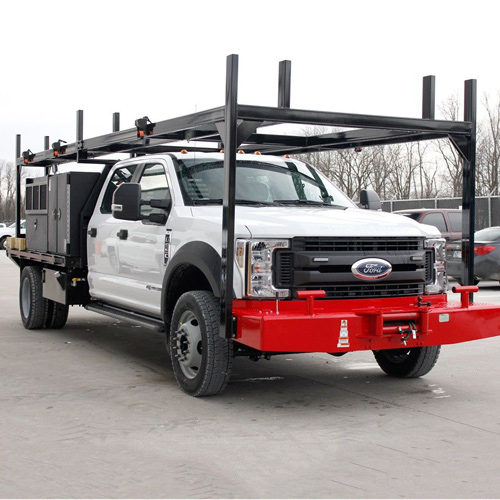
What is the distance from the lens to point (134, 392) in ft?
24.5

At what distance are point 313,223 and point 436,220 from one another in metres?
12.9

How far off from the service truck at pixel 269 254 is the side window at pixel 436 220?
10098mm

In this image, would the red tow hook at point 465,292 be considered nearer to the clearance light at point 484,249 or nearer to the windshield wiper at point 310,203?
the windshield wiper at point 310,203

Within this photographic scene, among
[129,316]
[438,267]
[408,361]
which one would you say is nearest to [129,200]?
[129,316]

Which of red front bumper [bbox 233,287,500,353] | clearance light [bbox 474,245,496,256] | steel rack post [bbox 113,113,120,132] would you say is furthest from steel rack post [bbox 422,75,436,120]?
clearance light [bbox 474,245,496,256]

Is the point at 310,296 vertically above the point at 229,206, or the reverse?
the point at 229,206

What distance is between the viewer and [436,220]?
762 inches

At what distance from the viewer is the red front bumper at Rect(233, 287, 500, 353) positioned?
641 cm

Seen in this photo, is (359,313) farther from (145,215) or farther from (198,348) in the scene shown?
(145,215)

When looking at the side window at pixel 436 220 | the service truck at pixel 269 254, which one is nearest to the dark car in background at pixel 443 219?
the side window at pixel 436 220

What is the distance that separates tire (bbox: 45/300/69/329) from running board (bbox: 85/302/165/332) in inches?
58.5

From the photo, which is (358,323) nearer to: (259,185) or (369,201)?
(259,185)

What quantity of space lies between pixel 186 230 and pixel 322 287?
1443 mm

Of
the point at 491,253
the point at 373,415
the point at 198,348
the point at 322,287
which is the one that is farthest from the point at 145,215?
the point at 491,253
